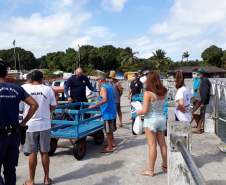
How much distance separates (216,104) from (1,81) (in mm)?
6356

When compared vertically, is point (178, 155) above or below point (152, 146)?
above

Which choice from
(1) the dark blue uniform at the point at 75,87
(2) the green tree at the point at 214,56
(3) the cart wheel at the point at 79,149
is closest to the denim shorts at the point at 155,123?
(3) the cart wheel at the point at 79,149

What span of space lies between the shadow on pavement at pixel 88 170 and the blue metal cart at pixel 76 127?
56cm

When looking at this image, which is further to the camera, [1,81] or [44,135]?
[44,135]

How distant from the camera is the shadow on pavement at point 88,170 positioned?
578 centimetres

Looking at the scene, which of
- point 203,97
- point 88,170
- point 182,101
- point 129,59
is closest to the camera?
point 88,170

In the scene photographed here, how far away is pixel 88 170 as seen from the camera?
6.16 meters

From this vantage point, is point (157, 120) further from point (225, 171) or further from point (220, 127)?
point (220, 127)

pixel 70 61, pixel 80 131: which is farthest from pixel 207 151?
pixel 70 61

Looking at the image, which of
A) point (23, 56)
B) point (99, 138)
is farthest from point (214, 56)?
point (99, 138)

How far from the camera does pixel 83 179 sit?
570 centimetres

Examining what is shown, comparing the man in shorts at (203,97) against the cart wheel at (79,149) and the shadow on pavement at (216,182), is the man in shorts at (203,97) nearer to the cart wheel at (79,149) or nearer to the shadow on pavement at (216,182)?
the cart wheel at (79,149)

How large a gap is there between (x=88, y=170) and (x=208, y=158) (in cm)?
239

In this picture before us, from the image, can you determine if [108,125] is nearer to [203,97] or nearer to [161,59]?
[203,97]
